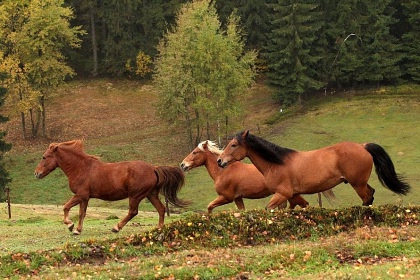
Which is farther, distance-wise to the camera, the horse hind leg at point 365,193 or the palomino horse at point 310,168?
the horse hind leg at point 365,193

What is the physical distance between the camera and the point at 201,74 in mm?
59562

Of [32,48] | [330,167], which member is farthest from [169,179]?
[32,48]

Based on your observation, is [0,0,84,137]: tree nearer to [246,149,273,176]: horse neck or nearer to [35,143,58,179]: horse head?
[35,143,58,179]: horse head

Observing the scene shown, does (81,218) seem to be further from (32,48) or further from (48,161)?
(32,48)

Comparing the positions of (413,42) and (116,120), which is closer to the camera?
(413,42)

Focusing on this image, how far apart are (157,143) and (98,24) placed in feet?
110

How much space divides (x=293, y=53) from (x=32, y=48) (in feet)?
88.6

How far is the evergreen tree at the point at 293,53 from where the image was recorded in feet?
217

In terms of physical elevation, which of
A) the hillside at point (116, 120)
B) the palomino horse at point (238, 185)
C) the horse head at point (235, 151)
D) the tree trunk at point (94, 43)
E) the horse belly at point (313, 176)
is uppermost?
the horse head at point (235, 151)

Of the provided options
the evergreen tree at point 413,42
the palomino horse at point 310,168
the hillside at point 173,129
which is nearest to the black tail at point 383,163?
the palomino horse at point 310,168

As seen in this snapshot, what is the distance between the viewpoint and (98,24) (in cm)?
8994

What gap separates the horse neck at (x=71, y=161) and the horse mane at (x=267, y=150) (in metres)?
5.00

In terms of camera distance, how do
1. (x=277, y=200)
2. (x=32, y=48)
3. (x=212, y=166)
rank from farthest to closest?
(x=32, y=48) < (x=212, y=166) < (x=277, y=200)

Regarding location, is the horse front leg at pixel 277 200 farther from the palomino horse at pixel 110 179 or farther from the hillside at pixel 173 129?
the hillside at pixel 173 129
